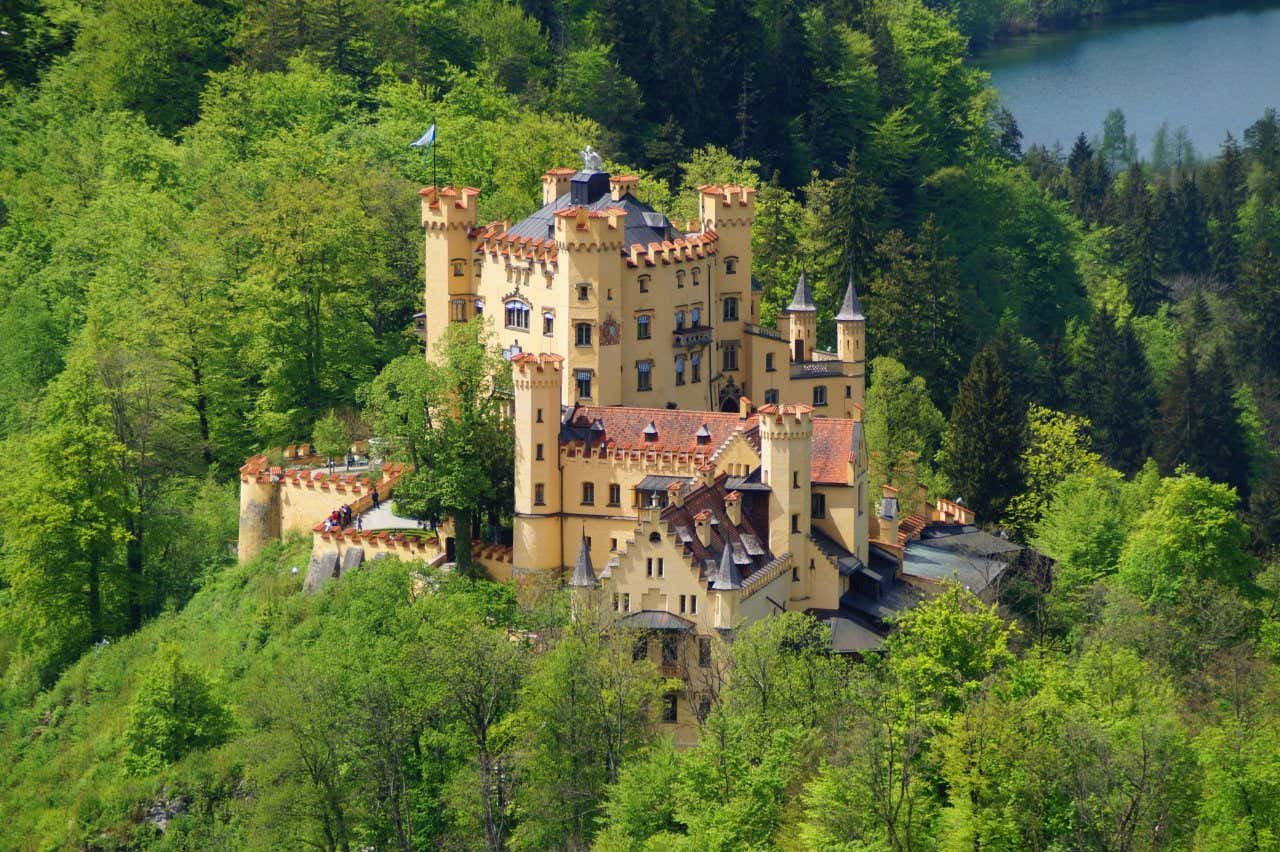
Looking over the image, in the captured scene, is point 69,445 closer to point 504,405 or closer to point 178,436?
point 178,436

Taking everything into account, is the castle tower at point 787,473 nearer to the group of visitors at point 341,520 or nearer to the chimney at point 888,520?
the chimney at point 888,520

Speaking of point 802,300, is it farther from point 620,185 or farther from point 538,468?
point 538,468

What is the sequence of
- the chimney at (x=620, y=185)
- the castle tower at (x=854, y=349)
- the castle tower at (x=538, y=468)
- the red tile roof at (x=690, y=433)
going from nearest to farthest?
the castle tower at (x=538, y=468) → the red tile roof at (x=690, y=433) → the chimney at (x=620, y=185) → the castle tower at (x=854, y=349)

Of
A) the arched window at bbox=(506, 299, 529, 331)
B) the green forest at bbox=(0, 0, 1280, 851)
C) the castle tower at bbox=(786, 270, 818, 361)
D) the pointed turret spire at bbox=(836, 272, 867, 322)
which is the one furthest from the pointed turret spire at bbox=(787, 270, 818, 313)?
the arched window at bbox=(506, 299, 529, 331)

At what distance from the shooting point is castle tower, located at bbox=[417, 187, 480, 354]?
349 ft

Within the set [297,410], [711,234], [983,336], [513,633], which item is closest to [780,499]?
[513,633]

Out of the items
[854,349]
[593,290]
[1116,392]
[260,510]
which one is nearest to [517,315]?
[593,290]

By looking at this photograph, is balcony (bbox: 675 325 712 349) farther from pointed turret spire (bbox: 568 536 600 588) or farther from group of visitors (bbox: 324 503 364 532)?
pointed turret spire (bbox: 568 536 600 588)

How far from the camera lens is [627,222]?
344 feet

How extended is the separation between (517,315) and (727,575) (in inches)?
688

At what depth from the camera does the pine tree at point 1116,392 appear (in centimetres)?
14162

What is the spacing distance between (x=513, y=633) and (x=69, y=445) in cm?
2239

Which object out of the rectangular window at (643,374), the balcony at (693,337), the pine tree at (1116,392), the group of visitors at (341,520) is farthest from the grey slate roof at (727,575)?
the pine tree at (1116,392)

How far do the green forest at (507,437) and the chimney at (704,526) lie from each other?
408 centimetres
